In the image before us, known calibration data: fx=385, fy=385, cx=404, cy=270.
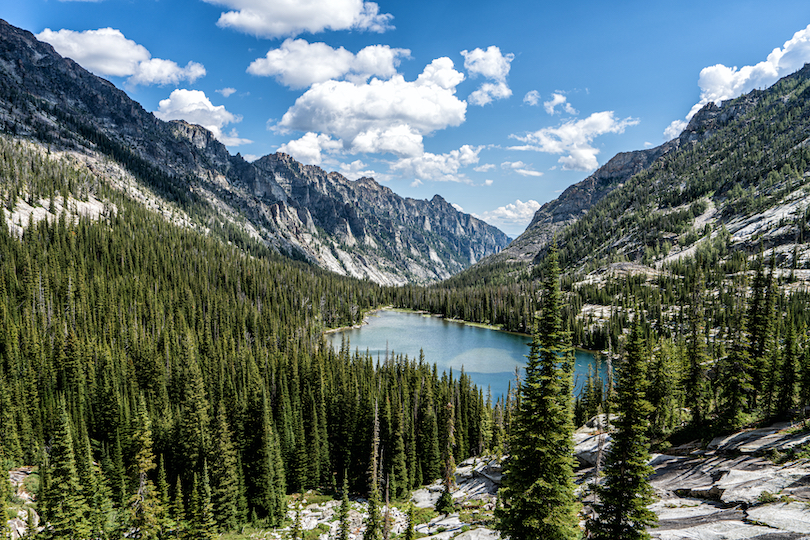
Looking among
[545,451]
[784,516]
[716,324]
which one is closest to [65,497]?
[545,451]

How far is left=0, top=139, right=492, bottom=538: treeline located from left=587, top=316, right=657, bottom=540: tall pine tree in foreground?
34.5 m

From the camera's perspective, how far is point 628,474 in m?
18.6

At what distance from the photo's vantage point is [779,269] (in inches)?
5955

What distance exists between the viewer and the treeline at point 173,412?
149 ft

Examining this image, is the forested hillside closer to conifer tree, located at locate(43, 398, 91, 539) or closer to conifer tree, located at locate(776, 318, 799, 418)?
conifer tree, located at locate(776, 318, 799, 418)

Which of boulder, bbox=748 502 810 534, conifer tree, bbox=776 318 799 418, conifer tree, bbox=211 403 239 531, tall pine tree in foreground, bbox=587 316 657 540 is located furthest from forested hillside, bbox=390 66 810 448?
conifer tree, bbox=211 403 239 531

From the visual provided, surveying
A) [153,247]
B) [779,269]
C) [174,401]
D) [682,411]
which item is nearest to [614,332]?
[779,269]

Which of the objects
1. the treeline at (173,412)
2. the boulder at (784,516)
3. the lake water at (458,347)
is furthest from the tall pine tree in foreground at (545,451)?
the lake water at (458,347)

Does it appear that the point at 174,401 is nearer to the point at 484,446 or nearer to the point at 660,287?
the point at 484,446

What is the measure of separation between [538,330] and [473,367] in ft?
342

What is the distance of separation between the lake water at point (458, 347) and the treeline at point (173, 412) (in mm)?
25282

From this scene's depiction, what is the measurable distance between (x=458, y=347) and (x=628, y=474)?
429ft

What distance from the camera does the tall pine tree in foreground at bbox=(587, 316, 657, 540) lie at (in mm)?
18016

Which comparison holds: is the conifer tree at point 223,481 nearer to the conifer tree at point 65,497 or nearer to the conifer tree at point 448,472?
the conifer tree at point 65,497
